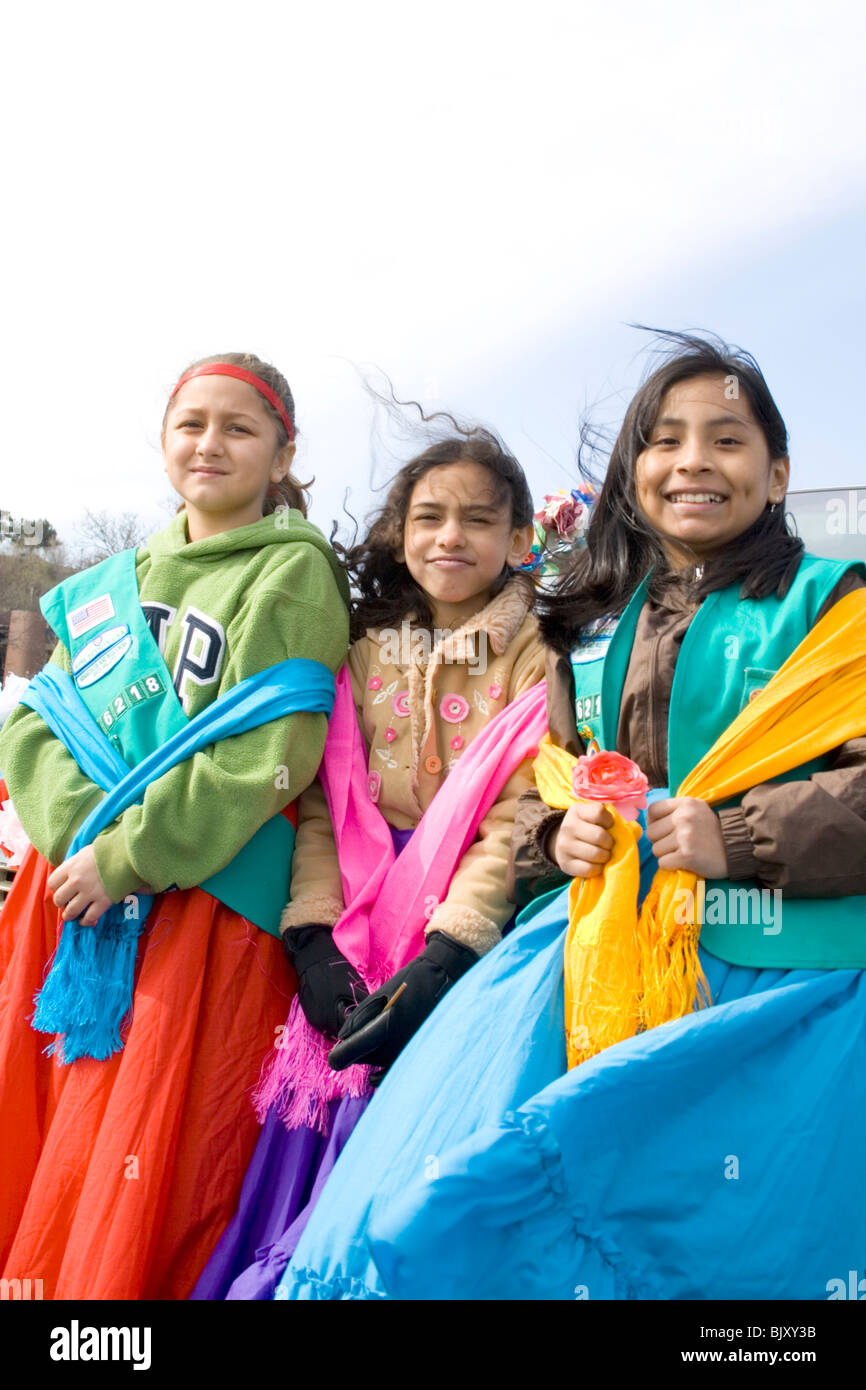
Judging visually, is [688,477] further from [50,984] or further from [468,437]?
[50,984]

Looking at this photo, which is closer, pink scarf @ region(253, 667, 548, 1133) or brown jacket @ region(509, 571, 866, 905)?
brown jacket @ region(509, 571, 866, 905)

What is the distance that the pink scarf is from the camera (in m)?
2.17

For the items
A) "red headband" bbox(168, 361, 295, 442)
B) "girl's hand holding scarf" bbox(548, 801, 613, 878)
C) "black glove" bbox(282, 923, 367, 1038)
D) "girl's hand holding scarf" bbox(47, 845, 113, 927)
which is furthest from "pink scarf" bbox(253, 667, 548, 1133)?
"red headband" bbox(168, 361, 295, 442)

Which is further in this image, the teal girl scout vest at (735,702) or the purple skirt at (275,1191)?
the purple skirt at (275,1191)

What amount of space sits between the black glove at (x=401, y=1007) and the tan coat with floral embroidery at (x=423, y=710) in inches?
9.6

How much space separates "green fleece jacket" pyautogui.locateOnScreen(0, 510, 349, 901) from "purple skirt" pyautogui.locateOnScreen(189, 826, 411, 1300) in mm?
536

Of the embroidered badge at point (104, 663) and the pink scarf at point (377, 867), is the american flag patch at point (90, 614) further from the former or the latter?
the pink scarf at point (377, 867)

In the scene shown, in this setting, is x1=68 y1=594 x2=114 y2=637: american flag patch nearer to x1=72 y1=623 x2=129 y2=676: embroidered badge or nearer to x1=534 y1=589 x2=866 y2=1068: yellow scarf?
x1=72 y1=623 x2=129 y2=676: embroidered badge

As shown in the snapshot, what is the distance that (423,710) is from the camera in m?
2.50

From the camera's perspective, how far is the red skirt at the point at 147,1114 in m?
2.03

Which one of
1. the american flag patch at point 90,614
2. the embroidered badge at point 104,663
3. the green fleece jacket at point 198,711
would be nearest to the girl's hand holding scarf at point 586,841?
the green fleece jacket at point 198,711

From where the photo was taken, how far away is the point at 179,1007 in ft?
7.22
